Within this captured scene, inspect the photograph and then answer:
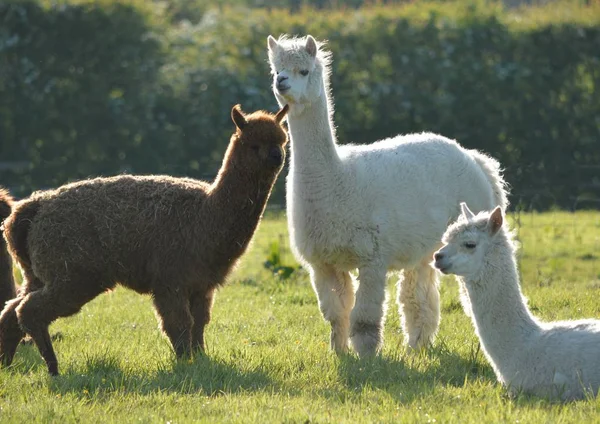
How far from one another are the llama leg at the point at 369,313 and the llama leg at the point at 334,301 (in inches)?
8.6

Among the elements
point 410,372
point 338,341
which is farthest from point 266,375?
point 338,341

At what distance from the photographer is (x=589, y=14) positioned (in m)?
18.0

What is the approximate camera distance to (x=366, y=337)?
7.88m

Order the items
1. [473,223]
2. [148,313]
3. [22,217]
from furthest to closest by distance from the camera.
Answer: [148,313] < [22,217] < [473,223]

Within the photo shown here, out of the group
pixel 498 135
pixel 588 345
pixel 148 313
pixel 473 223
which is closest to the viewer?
pixel 588 345

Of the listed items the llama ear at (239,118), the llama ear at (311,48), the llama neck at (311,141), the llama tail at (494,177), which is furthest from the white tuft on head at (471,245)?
the llama tail at (494,177)

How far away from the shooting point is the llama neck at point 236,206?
7.57 meters

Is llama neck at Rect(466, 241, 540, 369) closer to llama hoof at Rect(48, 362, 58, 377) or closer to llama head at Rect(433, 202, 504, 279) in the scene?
llama head at Rect(433, 202, 504, 279)

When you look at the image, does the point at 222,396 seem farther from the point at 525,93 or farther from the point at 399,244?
the point at 525,93

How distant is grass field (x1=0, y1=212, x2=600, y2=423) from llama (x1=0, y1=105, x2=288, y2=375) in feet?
1.12

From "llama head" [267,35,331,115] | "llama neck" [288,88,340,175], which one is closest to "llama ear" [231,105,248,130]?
"llama head" [267,35,331,115]

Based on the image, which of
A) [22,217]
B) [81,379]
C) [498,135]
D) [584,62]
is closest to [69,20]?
[498,135]

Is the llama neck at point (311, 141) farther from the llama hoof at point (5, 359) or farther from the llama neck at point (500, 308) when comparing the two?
the llama hoof at point (5, 359)

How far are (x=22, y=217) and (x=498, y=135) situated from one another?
35.2 ft
